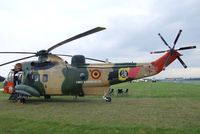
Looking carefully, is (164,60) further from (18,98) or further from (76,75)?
(18,98)

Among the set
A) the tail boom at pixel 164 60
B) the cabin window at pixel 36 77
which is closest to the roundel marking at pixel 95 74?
the tail boom at pixel 164 60

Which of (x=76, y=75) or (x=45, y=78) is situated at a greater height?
(x=76, y=75)

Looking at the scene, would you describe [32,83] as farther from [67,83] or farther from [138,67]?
[138,67]

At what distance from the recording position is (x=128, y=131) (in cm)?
1116

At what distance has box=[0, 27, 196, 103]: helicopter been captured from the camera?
75.7 feet

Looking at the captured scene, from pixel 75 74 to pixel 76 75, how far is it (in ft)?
0.38

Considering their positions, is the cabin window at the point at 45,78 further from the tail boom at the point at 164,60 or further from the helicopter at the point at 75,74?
the tail boom at the point at 164,60

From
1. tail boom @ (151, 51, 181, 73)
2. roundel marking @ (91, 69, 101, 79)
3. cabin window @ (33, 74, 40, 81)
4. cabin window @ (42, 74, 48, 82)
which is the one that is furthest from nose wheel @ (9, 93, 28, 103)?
tail boom @ (151, 51, 181, 73)

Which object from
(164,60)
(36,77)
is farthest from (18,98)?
(164,60)

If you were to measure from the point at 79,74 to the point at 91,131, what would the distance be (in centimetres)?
1245

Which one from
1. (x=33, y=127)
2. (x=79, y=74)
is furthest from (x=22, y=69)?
(x=33, y=127)

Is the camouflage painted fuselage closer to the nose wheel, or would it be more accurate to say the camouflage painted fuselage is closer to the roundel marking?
the roundel marking

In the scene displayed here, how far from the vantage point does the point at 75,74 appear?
931 inches

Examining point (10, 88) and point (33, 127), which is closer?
point (33, 127)
